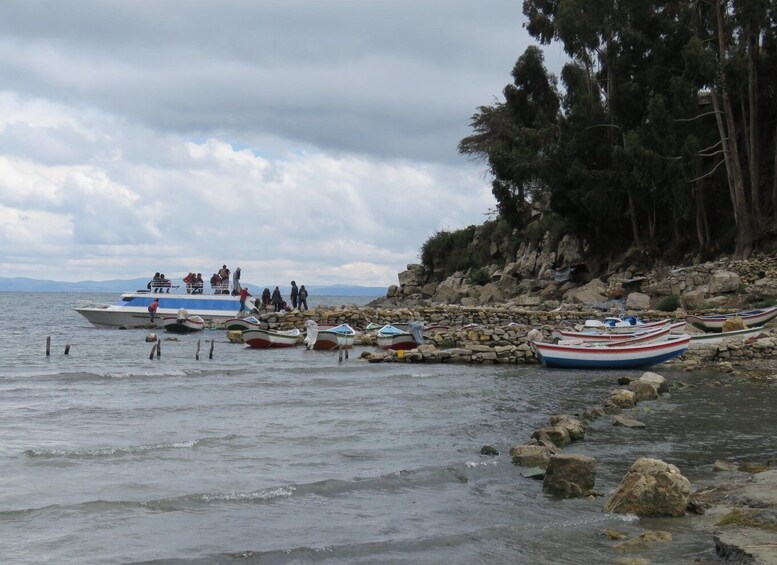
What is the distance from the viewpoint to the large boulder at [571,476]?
1085 centimetres

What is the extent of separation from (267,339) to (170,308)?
16538mm

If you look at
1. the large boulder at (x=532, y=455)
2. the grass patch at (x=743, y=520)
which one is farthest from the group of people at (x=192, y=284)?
the grass patch at (x=743, y=520)

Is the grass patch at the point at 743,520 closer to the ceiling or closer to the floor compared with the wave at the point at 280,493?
closer to the ceiling

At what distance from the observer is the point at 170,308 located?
171ft

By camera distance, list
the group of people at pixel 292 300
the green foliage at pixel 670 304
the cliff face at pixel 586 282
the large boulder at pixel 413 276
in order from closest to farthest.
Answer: the cliff face at pixel 586 282
the green foliage at pixel 670 304
the group of people at pixel 292 300
the large boulder at pixel 413 276

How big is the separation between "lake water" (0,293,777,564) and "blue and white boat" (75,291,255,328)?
2596cm

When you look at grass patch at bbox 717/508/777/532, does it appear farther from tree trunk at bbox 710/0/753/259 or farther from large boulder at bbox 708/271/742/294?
tree trunk at bbox 710/0/753/259

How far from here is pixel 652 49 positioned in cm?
4281

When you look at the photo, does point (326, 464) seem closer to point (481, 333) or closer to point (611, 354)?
point (611, 354)

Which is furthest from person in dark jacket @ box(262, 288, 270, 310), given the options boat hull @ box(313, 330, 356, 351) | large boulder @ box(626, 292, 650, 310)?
large boulder @ box(626, 292, 650, 310)

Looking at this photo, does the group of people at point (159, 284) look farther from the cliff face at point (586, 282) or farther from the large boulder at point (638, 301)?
the large boulder at point (638, 301)

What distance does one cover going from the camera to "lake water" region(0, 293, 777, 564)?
9.00 metres

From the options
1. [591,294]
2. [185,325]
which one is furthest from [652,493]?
[185,325]

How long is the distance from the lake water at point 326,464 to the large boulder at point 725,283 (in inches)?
493
